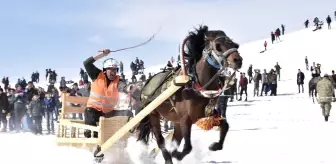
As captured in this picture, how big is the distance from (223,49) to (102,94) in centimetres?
244

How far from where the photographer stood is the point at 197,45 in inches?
311

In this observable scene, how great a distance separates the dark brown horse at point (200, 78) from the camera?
7.27m

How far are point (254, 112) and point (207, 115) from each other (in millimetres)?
16612

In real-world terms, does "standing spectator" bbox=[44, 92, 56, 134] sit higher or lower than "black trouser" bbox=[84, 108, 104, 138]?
lower

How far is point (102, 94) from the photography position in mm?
8781

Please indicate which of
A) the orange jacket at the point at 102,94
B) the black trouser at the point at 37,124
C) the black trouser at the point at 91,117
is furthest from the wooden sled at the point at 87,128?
the black trouser at the point at 37,124

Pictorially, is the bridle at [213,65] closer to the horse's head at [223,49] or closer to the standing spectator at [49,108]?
the horse's head at [223,49]

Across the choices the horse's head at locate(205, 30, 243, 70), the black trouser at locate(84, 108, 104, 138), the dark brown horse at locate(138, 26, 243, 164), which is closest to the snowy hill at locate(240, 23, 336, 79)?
the black trouser at locate(84, 108, 104, 138)

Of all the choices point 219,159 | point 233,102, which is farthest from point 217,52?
point 233,102

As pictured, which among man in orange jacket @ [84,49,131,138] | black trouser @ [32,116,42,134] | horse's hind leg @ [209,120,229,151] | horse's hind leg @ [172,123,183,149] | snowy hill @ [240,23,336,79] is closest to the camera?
horse's hind leg @ [209,120,229,151]

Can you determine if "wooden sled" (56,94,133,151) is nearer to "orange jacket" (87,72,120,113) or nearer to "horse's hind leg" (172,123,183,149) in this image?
"orange jacket" (87,72,120,113)

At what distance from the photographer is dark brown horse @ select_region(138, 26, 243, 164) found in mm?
7266

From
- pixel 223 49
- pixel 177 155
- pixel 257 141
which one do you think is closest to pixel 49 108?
pixel 257 141

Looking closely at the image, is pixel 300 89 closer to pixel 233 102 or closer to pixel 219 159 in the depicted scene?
pixel 233 102
